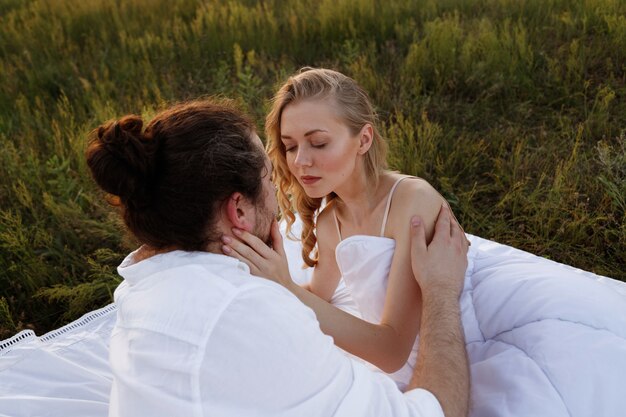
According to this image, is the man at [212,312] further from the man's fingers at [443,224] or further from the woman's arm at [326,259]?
the woman's arm at [326,259]

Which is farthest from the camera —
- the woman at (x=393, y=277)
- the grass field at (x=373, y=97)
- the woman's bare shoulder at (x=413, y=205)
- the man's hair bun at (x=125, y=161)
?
the grass field at (x=373, y=97)

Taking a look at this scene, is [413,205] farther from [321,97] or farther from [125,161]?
[125,161]

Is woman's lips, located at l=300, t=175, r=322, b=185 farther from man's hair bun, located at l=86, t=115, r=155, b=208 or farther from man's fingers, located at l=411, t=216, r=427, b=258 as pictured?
man's hair bun, located at l=86, t=115, r=155, b=208

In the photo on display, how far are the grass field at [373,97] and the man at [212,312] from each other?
1.37 feet

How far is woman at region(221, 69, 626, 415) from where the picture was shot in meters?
2.10

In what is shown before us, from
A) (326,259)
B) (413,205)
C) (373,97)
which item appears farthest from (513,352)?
(373,97)

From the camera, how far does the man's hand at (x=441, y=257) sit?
2307 millimetres

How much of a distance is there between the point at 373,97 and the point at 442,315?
3405mm

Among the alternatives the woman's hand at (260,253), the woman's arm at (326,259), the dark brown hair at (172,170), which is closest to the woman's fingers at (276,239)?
the woman's hand at (260,253)

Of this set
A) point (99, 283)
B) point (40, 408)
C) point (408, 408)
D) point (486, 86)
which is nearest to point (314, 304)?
point (408, 408)

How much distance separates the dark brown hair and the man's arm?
793mm

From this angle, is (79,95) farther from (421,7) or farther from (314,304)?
(314,304)

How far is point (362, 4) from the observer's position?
6617mm

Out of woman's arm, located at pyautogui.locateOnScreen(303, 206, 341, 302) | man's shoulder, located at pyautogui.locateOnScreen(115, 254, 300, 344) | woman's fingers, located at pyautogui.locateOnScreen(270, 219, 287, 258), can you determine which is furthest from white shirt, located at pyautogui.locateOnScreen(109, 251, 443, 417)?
woman's arm, located at pyautogui.locateOnScreen(303, 206, 341, 302)
